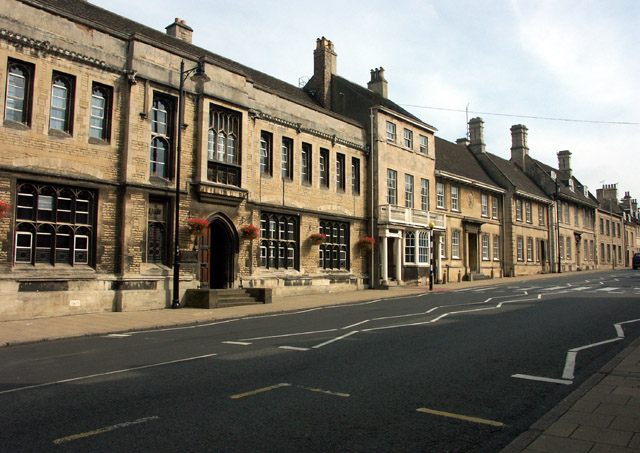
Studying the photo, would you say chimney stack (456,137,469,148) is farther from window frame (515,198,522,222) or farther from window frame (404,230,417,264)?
window frame (404,230,417,264)

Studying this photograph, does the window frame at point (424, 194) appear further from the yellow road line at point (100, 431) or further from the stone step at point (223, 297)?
the yellow road line at point (100, 431)

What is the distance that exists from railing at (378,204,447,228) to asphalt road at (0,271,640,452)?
16095 mm

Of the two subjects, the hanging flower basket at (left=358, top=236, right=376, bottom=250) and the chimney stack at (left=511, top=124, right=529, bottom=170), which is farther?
the chimney stack at (left=511, top=124, right=529, bottom=170)

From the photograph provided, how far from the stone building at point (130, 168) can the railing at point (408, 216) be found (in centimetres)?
538

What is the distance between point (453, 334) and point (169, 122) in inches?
512

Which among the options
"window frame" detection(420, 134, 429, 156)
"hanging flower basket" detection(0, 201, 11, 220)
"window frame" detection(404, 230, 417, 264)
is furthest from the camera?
"window frame" detection(420, 134, 429, 156)

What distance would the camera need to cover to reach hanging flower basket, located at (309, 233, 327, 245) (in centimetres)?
2394

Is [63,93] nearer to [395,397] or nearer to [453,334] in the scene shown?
[453,334]

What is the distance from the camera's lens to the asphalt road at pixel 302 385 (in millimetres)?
4688

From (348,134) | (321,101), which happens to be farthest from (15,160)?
(321,101)

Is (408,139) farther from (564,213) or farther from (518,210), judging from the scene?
(564,213)

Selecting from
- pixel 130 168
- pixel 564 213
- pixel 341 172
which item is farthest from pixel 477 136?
pixel 130 168

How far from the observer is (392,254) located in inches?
1179

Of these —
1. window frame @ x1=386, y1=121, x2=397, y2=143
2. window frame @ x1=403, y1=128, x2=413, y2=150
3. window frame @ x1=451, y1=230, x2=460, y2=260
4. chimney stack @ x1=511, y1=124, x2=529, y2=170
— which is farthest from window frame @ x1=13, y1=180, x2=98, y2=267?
chimney stack @ x1=511, y1=124, x2=529, y2=170
